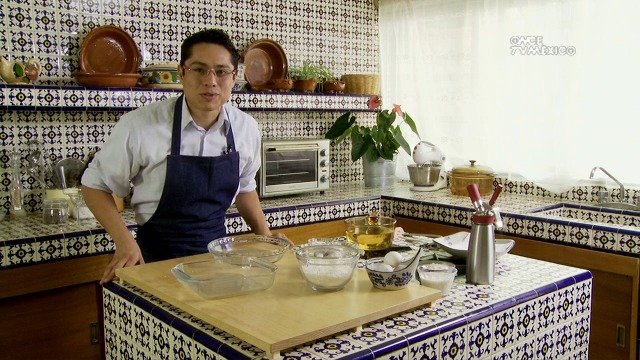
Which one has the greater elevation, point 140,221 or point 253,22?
point 253,22

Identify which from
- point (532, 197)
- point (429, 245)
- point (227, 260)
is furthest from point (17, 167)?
point (532, 197)

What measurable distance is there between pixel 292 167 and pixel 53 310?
1851 mm

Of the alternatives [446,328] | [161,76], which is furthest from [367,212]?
[446,328]

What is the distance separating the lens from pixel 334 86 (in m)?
4.48

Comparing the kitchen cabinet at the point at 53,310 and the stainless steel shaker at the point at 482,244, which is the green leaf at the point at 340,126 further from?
the stainless steel shaker at the point at 482,244

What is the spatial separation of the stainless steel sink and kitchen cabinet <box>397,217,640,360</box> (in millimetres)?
480

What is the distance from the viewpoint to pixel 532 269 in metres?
2.03

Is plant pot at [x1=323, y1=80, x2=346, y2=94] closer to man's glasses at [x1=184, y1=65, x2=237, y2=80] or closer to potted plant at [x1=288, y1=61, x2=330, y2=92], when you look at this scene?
potted plant at [x1=288, y1=61, x2=330, y2=92]

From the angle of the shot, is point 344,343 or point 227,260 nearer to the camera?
point 344,343

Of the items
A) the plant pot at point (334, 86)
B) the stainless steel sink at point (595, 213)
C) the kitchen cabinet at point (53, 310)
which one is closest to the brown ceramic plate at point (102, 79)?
the kitchen cabinet at point (53, 310)

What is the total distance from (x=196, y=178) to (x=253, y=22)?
2.31m

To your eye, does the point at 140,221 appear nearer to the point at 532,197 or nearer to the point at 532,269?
the point at 532,269

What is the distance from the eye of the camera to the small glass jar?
10.00 feet

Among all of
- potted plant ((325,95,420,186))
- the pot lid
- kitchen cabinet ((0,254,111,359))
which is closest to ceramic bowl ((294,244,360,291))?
kitchen cabinet ((0,254,111,359))
